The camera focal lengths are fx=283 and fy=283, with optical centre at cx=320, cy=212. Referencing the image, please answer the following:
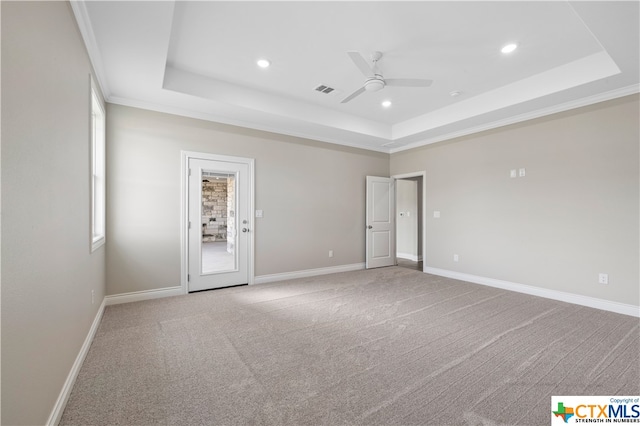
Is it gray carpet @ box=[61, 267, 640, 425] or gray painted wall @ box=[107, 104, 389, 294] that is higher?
gray painted wall @ box=[107, 104, 389, 294]

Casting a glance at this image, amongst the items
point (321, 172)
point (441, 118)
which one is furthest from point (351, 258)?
point (441, 118)

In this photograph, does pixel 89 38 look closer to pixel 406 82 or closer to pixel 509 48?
pixel 406 82

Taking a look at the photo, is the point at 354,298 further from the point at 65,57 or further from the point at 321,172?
A: the point at 65,57

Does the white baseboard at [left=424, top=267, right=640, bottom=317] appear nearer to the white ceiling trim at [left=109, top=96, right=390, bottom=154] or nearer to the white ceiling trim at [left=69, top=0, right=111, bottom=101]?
the white ceiling trim at [left=109, top=96, right=390, bottom=154]

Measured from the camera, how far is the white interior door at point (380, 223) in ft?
20.2

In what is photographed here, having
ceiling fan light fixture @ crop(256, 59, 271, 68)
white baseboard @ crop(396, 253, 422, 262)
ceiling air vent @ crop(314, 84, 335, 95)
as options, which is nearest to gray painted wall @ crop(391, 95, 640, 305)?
white baseboard @ crop(396, 253, 422, 262)

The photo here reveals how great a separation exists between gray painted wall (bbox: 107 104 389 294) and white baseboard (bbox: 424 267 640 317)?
2.04 meters

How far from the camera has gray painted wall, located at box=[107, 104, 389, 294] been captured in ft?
12.3

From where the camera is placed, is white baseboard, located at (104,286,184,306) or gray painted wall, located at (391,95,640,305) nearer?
gray painted wall, located at (391,95,640,305)

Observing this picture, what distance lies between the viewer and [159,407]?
1769mm

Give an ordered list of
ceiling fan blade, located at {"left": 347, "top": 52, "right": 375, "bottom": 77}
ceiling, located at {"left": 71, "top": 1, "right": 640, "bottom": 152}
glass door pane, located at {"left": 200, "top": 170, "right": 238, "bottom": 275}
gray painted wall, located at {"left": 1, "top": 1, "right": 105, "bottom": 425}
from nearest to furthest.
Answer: gray painted wall, located at {"left": 1, "top": 1, "right": 105, "bottom": 425}, ceiling, located at {"left": 71, "top": 1, "right": 640, "bottom": 152}, ceiling fan blade, located at {"left": 347, "top": 52, "right": 375, "bottom": 77}, glass door pane, located at {"left": 200, "top": 170, "right": 238, "bottom": 275}

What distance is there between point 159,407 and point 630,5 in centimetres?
436

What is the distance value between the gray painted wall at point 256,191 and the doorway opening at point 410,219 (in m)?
1.65

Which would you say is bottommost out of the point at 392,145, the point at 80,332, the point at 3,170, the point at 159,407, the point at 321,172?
the point at 159,407
